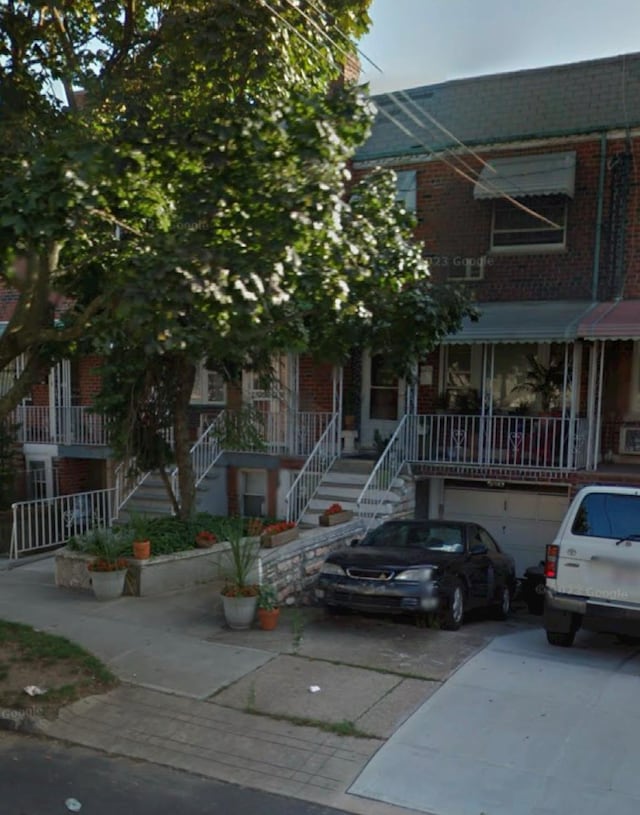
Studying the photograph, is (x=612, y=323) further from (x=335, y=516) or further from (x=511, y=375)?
(x=335, y=516)

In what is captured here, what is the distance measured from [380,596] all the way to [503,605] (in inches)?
113

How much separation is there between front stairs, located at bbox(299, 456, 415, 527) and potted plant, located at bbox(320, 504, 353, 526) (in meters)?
0.53

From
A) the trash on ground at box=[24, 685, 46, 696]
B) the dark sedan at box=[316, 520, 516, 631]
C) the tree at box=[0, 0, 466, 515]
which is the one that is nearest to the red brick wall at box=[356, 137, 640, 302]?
the tree at box=[0, 0, 466, 515]

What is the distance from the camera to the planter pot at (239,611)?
331 inches

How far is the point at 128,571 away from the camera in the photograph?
9898 mm

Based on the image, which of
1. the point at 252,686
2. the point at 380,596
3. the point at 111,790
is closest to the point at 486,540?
the point at 380,596

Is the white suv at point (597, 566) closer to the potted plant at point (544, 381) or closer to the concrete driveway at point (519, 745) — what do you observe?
the concrete driveway at point (519, 745)

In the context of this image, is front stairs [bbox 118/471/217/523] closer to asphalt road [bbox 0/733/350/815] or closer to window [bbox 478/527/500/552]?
window [bbox 478/527/500/552]

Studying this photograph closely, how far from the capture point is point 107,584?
963 cm

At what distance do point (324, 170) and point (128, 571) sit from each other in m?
5.86

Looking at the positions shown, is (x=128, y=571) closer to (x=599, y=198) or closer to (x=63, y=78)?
(x=63, y=78)

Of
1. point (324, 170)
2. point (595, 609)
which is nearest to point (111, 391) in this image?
point (324, 170)

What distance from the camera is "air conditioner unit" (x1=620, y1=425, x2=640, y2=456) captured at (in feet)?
42.9

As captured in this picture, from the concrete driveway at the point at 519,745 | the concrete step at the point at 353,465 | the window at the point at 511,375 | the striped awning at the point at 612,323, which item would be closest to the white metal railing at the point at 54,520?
the concrete step at the point at 353,465
